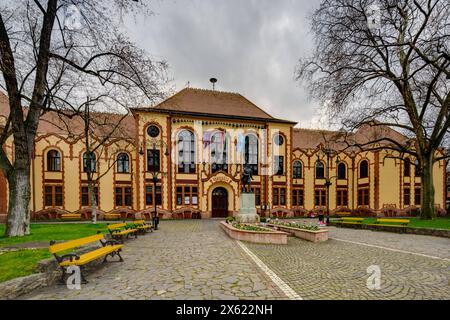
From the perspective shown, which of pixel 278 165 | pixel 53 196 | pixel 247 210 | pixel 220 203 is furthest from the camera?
pixel 278 165

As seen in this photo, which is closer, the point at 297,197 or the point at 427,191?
the point at 427,191

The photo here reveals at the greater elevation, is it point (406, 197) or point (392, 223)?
point (392, 223)

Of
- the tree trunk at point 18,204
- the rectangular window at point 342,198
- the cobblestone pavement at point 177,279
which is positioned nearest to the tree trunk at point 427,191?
the rectangular window at point 342,198

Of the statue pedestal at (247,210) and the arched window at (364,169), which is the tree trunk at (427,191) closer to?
the statue pedestal at (247,210)

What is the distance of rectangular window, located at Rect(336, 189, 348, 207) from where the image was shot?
32772 mm

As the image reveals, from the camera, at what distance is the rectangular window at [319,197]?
104 ft

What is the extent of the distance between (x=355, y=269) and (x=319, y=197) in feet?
89.0

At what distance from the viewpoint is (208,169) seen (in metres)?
27.4

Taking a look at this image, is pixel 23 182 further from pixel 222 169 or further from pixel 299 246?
pixel 222 169

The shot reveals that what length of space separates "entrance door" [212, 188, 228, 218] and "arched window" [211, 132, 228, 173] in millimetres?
2676

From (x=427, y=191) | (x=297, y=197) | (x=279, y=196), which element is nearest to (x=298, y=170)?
(x=297, y=197)

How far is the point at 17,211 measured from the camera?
9750 millimetres

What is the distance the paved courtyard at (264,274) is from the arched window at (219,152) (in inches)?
730

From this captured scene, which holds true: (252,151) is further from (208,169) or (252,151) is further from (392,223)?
(392,223)
